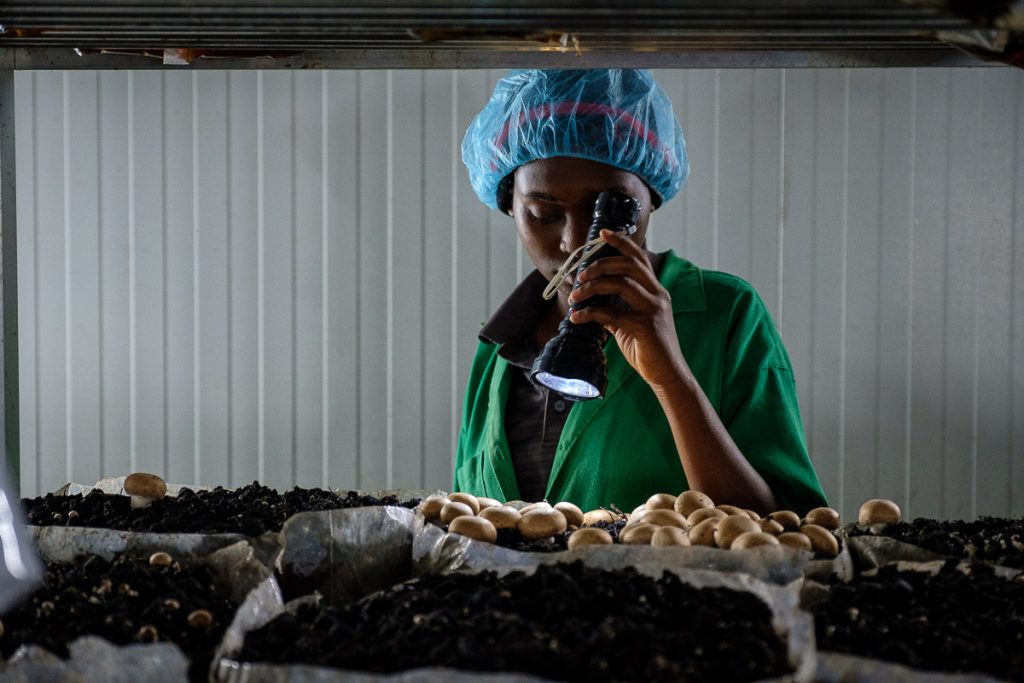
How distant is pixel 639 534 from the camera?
1294 mm

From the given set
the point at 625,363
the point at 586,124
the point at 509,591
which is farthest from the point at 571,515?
the point at 586,124

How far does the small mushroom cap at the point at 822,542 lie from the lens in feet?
4.22

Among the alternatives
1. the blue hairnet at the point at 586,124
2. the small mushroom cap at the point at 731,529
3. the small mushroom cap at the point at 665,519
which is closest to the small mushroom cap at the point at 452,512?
the small mushroom cap at the point at 665,519

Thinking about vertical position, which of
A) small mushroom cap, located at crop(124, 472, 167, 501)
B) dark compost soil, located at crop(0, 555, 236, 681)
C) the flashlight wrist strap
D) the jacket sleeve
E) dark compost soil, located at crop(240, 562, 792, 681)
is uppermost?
the flashlight wrist strap

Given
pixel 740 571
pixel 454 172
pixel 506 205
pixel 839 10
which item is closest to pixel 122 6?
pixel 839 10

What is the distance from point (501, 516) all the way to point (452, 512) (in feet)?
0.24

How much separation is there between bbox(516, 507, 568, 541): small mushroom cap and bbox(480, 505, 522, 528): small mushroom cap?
0.02 metres

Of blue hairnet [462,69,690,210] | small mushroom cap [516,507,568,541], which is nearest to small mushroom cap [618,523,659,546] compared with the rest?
small mushroom cap [516,507,568,541]

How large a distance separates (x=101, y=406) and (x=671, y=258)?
2681mm

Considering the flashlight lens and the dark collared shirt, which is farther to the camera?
the dark collared shirt

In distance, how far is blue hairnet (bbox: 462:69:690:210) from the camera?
192 cm

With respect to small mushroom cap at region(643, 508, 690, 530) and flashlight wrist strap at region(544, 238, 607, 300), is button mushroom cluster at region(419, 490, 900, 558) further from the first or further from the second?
flashlight wrist strap at region(544, 238, 607, 300)

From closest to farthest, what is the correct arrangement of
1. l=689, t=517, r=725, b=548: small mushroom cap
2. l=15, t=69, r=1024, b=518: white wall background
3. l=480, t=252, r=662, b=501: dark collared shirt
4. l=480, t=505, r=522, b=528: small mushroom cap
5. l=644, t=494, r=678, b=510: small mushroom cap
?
l=689, t=517, r=725, b=548: small mushroom cap < l=480, t=505, r=522, b=528: small mushroom cap < l=644, t=494, r=678, b=510: small mushroom cap < l=480, t=252, r=662, b=501: dark collared shirt < l=15, t=69, r=1024, b=518: white wall background

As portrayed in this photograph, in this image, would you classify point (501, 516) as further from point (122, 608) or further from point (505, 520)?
point (122, 608)
